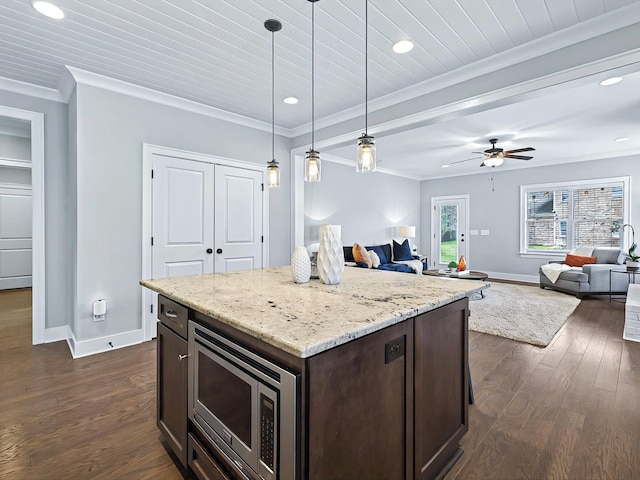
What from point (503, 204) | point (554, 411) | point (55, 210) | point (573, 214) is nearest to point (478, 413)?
point (554, 411)

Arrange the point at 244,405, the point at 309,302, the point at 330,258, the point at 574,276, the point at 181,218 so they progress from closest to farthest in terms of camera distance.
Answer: the point at 244,405 → the point at 309,302 → the point at 330,258 → the point at 181,218 → the point at 574,276

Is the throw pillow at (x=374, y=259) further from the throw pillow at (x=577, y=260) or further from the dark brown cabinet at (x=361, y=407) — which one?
the dark brown cabinet at (x=361, y=407)

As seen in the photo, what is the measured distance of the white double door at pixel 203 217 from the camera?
357cm

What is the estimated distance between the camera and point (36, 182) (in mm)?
3332

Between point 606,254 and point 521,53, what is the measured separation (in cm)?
474

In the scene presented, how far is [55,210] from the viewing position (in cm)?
346

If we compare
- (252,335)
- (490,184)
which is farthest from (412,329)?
(490,184)

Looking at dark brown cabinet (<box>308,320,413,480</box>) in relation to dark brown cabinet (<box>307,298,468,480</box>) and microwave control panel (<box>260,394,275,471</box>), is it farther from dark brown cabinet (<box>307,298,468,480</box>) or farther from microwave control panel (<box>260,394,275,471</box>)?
microwave control panel (<box>260,394,275,471</box>)

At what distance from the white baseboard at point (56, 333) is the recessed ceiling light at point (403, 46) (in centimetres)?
416

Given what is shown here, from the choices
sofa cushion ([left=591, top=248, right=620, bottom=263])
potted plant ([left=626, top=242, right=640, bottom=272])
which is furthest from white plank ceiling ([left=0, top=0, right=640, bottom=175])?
sofa cushion ([left=591, top=248, right=620, bottom=263])

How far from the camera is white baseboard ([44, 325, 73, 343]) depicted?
3.44 m

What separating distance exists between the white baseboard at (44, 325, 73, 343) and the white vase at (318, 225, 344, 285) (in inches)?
125

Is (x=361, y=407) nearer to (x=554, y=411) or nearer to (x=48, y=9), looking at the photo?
(x=554, y=411)

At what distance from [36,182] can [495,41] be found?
4384mm
